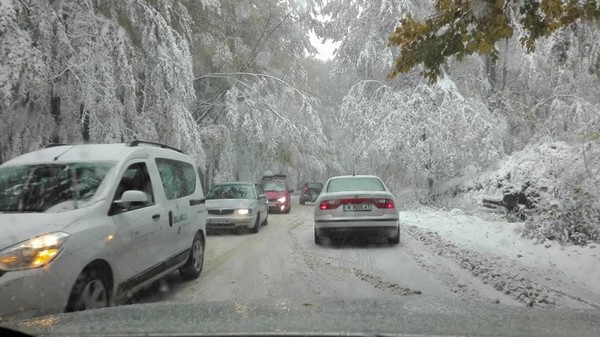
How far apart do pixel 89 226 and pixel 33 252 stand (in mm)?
626

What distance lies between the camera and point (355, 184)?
38.3 feet

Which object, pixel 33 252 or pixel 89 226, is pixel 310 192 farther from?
pixel 33 252

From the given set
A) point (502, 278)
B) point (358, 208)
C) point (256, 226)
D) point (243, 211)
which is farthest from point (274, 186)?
point (502, 278)

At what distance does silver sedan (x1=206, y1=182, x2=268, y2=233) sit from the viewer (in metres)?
13.7

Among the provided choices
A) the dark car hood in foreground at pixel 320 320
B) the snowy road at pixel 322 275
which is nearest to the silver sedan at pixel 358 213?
the snowy road at pixel 322 275

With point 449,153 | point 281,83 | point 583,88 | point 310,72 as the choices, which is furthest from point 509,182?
point 310,72

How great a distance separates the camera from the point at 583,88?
70.2 ft

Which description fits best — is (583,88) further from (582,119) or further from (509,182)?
(509,182)

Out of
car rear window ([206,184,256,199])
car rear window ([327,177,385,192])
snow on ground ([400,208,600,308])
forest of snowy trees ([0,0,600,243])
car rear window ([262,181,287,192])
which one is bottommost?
snow on ground ([400,208,600,308])

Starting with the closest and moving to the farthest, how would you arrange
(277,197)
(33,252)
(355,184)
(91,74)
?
(33,252) → (91,74) → (355,184) → (277,197)

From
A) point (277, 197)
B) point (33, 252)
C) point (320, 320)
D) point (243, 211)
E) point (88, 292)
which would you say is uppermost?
point (33, 252)

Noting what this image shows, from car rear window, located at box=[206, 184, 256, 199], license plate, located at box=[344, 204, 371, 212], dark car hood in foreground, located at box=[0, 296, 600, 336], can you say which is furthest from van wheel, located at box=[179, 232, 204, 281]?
car rear window, located at box=[206, 184, 256, 199]

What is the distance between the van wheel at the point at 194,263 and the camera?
743cm

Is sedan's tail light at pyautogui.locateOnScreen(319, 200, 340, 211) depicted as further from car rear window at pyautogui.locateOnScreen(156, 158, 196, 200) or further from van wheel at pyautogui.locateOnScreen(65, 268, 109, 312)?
van wheel at pyautogui.locateOnScreen(65, 268, 109, 312)
